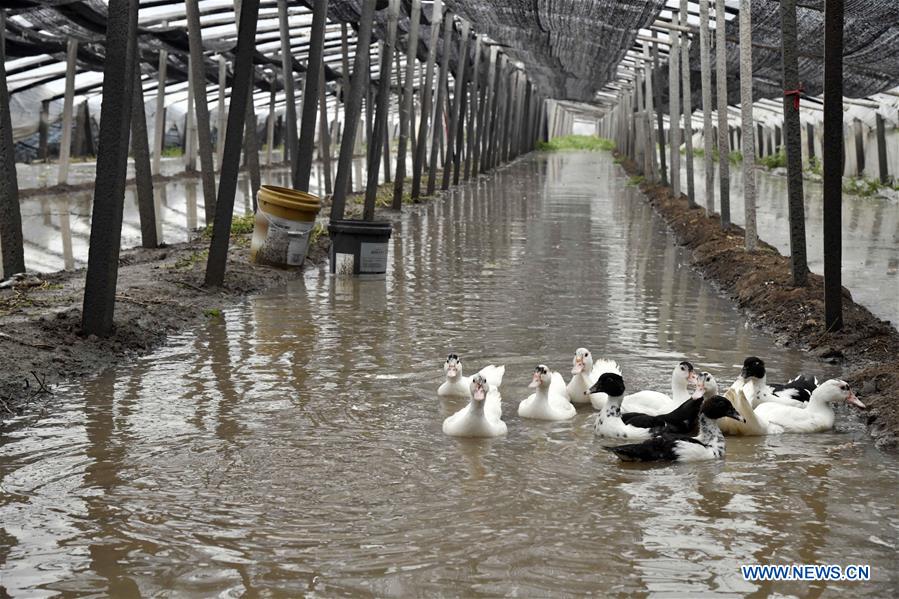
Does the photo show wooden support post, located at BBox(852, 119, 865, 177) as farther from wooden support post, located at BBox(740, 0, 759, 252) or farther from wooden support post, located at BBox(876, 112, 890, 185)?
wooden support post, located at BBox(740, 0, 759, 252)

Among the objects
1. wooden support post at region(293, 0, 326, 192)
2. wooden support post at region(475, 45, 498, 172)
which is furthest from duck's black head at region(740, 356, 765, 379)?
wooden support post at region(475, 45, 498, 172)

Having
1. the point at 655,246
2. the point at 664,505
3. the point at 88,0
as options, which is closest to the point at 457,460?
the point at 664,505

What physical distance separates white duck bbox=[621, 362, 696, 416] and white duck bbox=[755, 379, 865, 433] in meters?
0.45

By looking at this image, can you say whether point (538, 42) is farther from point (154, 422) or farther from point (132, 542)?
point (132, 542)

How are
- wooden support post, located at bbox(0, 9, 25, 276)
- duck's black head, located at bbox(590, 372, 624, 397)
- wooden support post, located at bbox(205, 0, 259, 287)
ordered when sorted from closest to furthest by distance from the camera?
1. duck's black head, located at bbox(590, 372, 624, 397)
2. wooden support post, located at bbox(0, 9, 25, 276)
3. wooden support post, located at bbox(205, 0, 259, 287)

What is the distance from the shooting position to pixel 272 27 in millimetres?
28891

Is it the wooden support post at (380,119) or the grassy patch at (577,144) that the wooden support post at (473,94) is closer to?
the wooden support post at (380,119)

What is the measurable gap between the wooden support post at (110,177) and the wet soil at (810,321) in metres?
5.31

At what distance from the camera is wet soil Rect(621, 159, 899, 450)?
24.4 feet

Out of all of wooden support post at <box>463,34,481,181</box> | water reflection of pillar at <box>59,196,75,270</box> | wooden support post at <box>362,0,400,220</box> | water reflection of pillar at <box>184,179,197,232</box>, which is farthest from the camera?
wooden support post at <box>463,34,481,181</box>

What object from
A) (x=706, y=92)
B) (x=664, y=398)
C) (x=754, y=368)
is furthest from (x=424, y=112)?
(x=664, y=398)

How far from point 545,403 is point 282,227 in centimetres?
667

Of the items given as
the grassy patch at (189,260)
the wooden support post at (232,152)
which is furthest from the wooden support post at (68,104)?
the wooden support post at (232,152)

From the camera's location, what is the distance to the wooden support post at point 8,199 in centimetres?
1112
